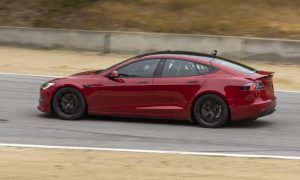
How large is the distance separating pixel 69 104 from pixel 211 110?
278 centimetres

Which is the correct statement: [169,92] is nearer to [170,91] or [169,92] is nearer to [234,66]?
[170,91]

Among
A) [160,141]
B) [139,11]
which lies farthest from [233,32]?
[160,141]

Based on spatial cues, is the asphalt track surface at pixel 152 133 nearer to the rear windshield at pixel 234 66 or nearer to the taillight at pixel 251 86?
the taillight at pixel 251 86

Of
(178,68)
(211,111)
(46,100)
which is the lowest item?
(211,111)

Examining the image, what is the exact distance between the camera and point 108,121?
12.2m

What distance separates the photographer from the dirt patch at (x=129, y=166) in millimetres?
7473

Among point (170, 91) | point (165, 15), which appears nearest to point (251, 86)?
point (170, 91)

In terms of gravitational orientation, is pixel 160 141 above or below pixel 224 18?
below

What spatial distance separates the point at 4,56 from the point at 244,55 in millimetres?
8733

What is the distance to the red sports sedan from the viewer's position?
11336mm

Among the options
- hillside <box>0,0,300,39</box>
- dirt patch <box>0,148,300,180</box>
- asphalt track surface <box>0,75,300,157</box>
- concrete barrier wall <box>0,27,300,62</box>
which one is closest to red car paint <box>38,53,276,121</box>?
asphalt track surface <box>0,75,300,157</box>

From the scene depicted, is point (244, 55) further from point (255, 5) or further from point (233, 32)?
point (255, 5)

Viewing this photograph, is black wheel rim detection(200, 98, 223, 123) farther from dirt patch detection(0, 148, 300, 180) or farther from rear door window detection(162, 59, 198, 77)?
dirt patch detection(0, 148, 300, 180)

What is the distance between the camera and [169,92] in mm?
11594
